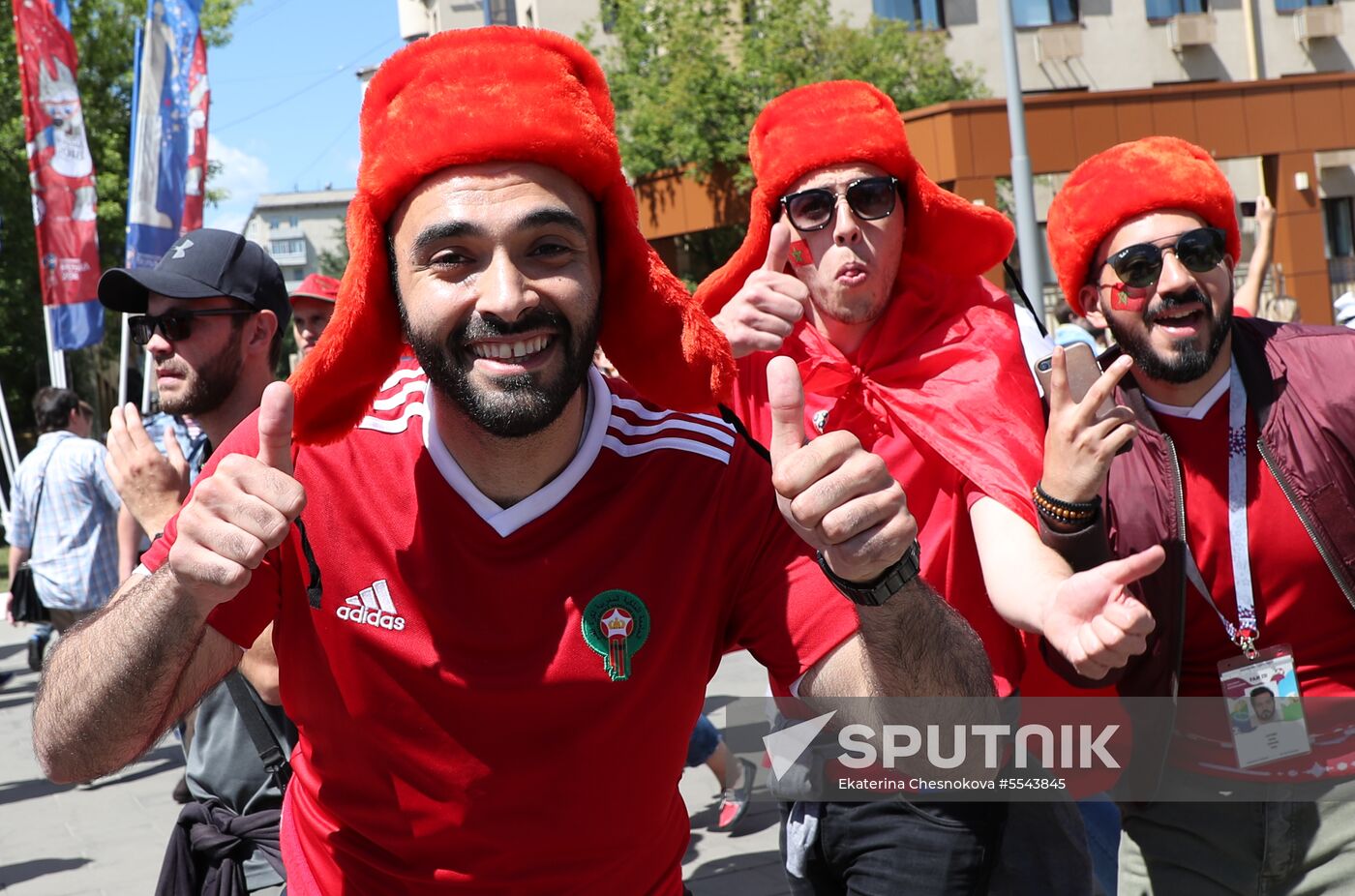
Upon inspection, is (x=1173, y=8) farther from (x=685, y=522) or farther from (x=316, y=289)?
(x=685, y=522)

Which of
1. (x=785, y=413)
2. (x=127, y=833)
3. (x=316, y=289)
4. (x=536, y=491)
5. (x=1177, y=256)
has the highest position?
(x=316, y=289)

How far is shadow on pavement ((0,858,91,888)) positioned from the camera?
627 centimetres

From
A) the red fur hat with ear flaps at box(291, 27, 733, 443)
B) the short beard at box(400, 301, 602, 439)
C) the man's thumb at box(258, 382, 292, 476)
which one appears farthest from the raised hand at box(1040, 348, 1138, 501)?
the man's thumb at box(258, 382, 292, 476)

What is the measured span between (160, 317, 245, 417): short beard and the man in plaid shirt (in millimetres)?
4693

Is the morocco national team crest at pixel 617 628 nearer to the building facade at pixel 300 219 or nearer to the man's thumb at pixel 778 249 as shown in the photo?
the man's thumb at pixel 778 249

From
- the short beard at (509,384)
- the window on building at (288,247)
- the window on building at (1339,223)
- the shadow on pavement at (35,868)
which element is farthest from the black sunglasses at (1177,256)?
the window on building at (288,247)

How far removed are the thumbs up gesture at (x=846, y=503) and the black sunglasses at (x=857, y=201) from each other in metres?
1.47

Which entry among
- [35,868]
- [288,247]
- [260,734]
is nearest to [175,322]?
[260,734]

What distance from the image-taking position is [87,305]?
491 inches

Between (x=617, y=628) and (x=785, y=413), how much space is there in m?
0.50

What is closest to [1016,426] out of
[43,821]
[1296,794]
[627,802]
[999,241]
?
[999,241]

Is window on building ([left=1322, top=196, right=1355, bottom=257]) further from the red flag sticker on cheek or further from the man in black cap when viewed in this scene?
the man in black cap

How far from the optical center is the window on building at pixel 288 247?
5546 inches

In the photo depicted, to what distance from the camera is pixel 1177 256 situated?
10.9 feet
